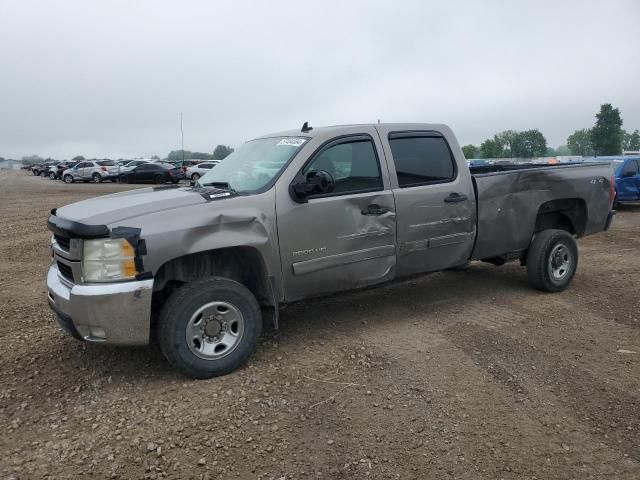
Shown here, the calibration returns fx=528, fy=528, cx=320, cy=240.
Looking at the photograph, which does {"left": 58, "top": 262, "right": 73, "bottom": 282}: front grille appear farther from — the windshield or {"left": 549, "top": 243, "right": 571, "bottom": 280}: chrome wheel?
{"left": 549, "top": 243, "right": 571, "bottom": 280}: chrome wheel

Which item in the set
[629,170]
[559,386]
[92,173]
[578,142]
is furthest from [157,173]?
[578,142]

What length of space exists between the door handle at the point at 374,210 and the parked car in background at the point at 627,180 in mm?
12850

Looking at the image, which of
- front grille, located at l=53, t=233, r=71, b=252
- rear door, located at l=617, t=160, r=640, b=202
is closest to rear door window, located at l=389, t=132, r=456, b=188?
front grille, located at l=53, t=233, r=71, b=252

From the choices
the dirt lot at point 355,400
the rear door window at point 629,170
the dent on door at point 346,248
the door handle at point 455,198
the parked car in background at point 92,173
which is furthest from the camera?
the parked car in background at point 92,173

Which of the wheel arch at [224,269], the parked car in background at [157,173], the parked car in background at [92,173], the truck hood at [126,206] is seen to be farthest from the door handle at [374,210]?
the parked car in background at [92,173]

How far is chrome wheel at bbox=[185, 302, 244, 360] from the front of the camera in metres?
3.88

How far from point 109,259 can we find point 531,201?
4.42 metres

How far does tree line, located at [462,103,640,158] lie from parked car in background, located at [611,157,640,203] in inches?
2064

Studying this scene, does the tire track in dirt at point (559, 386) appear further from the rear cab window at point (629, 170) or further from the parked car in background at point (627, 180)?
the rear cab window at point (629, 170)

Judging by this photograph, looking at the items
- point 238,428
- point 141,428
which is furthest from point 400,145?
point 141,428

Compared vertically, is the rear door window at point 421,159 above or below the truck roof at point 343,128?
below

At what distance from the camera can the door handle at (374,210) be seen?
15.2ft

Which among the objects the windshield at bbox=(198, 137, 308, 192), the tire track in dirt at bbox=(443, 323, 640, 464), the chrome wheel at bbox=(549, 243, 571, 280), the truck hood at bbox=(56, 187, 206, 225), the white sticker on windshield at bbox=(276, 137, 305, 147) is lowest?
the tire track in dirt at bbox=(443, 323, 640, 464)

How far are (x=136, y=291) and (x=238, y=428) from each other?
45.8 inches
